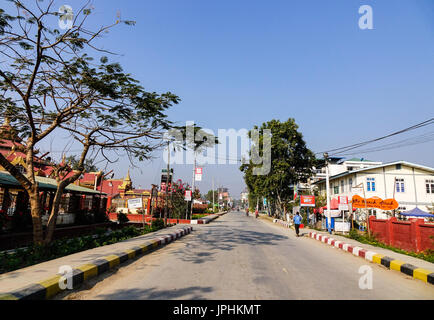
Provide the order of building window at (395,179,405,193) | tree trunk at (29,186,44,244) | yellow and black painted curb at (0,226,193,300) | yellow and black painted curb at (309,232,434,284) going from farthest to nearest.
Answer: building window at (395,179,405,193), tree trunk at (29,186,44,244), yellow and black painted curb at (309,232,434,284), yellow and black painted curb at (0,226,193,300)

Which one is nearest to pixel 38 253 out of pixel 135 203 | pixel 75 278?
pixel 75 278

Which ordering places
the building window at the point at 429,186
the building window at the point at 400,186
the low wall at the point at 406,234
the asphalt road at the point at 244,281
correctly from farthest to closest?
the building window at the point at 400,186 → the building window at the point at 429,186 → the low wall at the point at 406,234 → the asphalt road at the point at 244,281

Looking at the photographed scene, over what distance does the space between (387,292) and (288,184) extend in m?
27.9

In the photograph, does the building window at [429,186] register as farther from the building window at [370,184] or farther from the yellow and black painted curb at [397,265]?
the yellow and black painted curb at [397,265]

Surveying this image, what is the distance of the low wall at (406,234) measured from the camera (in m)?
9.40

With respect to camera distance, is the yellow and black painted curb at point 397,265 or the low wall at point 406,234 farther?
the low wall at point 406,234

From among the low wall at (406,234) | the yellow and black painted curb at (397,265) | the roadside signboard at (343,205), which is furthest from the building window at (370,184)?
the yellow and black painted curb at (397,265)

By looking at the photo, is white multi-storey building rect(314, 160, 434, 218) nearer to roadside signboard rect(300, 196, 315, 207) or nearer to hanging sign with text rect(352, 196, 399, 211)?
roadside signboard rect(300, 196, 315, 207)

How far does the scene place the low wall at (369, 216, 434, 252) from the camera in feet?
30.8

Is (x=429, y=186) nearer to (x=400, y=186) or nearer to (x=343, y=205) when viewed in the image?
(x=400, y=186)

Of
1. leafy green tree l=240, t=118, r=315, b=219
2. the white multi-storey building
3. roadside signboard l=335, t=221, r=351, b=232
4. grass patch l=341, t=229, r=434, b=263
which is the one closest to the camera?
grass patch l=341, t=229, r=434, b=263

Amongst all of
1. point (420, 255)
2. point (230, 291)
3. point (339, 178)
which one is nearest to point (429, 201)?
point (339, 178)

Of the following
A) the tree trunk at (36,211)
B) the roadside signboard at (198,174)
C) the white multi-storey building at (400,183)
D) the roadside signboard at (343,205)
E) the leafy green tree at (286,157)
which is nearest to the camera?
the tree trunk at (36,211)

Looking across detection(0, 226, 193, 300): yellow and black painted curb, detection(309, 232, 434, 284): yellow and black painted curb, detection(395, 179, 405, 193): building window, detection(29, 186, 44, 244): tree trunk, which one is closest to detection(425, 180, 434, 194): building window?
detection(395, 179, 405, 193): building window
